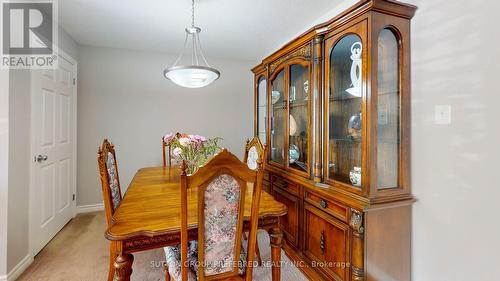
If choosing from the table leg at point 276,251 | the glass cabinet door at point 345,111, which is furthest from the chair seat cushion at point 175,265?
the glass cabinet door at point 345,111

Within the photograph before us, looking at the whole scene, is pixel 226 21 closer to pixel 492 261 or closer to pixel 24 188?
pixel 24 188

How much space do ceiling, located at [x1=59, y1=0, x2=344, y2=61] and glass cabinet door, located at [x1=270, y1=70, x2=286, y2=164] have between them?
0.64 meters

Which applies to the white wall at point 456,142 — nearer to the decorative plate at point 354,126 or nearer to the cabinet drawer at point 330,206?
the decorative plate at point 354,126

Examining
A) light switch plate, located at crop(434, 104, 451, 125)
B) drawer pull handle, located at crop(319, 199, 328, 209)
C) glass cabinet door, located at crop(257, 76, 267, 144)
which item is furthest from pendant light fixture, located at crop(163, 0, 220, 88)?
light switch plate, located at crop(434, 104, 451, 125)

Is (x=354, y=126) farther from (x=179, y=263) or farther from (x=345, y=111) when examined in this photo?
(x=179, y=263)

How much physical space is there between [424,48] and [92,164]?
3962 millimetres

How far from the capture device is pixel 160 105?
359 cm

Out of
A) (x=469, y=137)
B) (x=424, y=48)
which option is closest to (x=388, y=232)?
(x=469, y=137)

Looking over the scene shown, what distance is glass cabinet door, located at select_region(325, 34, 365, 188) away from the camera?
1.60 metres

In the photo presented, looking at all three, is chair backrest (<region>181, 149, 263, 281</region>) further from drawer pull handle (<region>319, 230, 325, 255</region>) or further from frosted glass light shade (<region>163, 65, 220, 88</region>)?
frosted glass light shade (<region>163, 65, 220, 88</region>)

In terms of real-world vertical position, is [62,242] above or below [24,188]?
below

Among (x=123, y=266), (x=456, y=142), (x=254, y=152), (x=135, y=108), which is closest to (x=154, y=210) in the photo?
(x=123, y=266)

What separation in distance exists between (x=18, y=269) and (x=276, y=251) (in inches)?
86.1

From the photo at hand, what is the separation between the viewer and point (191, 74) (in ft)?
6.81
